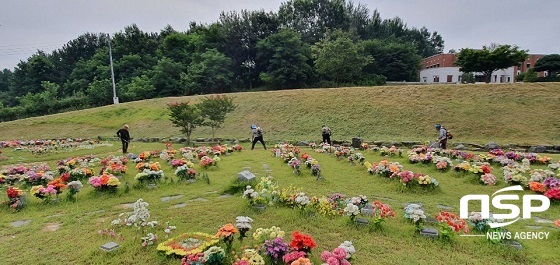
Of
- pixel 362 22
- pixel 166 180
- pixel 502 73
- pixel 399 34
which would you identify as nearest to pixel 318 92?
pixel 166 180

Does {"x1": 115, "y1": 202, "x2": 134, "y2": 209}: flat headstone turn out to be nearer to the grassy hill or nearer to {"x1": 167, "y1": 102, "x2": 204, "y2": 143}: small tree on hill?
{"x1": 167, "y1": 102, "x2": 204, "y2": 143}: small tree on hill

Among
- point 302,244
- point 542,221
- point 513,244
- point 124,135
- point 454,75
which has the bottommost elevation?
point 542,221

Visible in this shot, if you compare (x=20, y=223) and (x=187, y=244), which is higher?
(x=187, y=244)

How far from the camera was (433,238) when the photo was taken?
18.0 feet

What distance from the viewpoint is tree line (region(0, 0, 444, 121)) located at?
143ft

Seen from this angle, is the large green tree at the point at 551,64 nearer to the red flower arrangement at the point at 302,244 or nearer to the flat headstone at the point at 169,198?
the flat headstone at the point at 169,198

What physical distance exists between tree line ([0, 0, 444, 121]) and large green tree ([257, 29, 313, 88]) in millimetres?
135

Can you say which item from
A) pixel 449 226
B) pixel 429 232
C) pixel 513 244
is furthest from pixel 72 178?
pixel 513 244

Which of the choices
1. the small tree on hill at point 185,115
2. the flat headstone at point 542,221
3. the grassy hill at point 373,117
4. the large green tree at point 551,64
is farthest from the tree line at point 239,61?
the flat headstone at point 542,221

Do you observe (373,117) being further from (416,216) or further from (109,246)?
A: (109,246)

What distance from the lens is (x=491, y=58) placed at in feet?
116

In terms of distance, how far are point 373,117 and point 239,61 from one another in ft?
103

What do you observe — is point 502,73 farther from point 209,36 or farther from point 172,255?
point 172,255

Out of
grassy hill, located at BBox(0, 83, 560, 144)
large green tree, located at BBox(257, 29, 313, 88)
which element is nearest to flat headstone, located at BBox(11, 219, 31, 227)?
grassy hill, located at BBox(0, 83, 560, 144)
